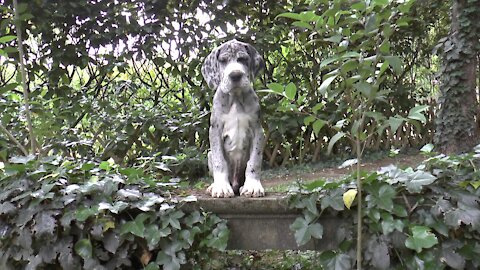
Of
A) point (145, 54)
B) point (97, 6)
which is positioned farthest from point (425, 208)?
point (97, 6)

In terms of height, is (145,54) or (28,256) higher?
(145,54)

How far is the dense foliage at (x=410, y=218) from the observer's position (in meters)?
1.96

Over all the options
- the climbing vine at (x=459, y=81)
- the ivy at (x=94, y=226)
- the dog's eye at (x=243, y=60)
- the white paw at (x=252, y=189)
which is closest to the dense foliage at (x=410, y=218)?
the white paw at (x=252, y=189)

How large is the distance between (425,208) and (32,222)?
1.91 metres

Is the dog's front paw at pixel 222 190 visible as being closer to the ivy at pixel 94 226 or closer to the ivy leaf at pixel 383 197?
the ivy at pixel 94 226

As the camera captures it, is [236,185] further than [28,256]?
Yes

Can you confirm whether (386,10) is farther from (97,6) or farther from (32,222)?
(97,6)

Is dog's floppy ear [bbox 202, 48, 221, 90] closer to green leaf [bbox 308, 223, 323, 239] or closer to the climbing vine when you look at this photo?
green leaf [bbox 308, 223, 323, 239]

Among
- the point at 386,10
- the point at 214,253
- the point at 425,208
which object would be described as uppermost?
the point at 386,10

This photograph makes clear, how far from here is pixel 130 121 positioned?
4.96m

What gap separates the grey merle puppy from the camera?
8.22 feet

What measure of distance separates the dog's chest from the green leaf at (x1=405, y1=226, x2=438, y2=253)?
107cm

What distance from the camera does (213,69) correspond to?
264 cm

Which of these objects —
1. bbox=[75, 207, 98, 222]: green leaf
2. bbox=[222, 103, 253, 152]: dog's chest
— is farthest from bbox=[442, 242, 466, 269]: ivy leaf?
bbox=[75, 207, 98, 222]: green leaf
